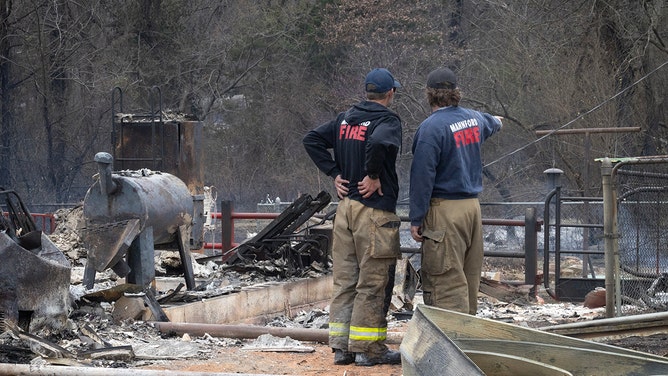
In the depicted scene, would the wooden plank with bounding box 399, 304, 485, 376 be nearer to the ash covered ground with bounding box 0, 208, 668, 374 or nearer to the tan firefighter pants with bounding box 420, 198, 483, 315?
the tan firefighter pants with bounding box 420, 198, 483, 315

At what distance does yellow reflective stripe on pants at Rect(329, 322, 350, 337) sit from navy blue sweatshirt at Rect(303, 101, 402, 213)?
873 mm

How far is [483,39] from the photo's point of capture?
3094 cm

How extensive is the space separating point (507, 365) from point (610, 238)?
4.94m

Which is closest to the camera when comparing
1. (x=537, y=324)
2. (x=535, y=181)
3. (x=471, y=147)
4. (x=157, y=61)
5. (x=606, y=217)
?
(x=471, y=147)

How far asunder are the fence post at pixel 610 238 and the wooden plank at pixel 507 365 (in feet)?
15.7

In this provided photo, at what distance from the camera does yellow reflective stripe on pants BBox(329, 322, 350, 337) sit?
7.41m

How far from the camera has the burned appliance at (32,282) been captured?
7707 mm

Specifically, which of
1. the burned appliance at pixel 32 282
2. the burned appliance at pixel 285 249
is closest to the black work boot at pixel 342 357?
the burned appliance at pixel 32 282

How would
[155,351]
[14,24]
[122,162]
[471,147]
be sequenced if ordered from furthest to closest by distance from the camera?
[14,24]
[122,162]
[155,351]
[471,147]

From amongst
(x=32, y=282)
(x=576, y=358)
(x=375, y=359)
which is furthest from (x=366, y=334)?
(x=576, y=358)

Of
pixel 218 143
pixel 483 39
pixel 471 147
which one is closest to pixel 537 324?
pixel 471 147

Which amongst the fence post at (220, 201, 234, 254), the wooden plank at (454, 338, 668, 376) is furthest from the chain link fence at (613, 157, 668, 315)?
the fence post at (220, 201, 234, 254)

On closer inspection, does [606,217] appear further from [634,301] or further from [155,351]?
[155,351]

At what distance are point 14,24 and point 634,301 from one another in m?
24.4
